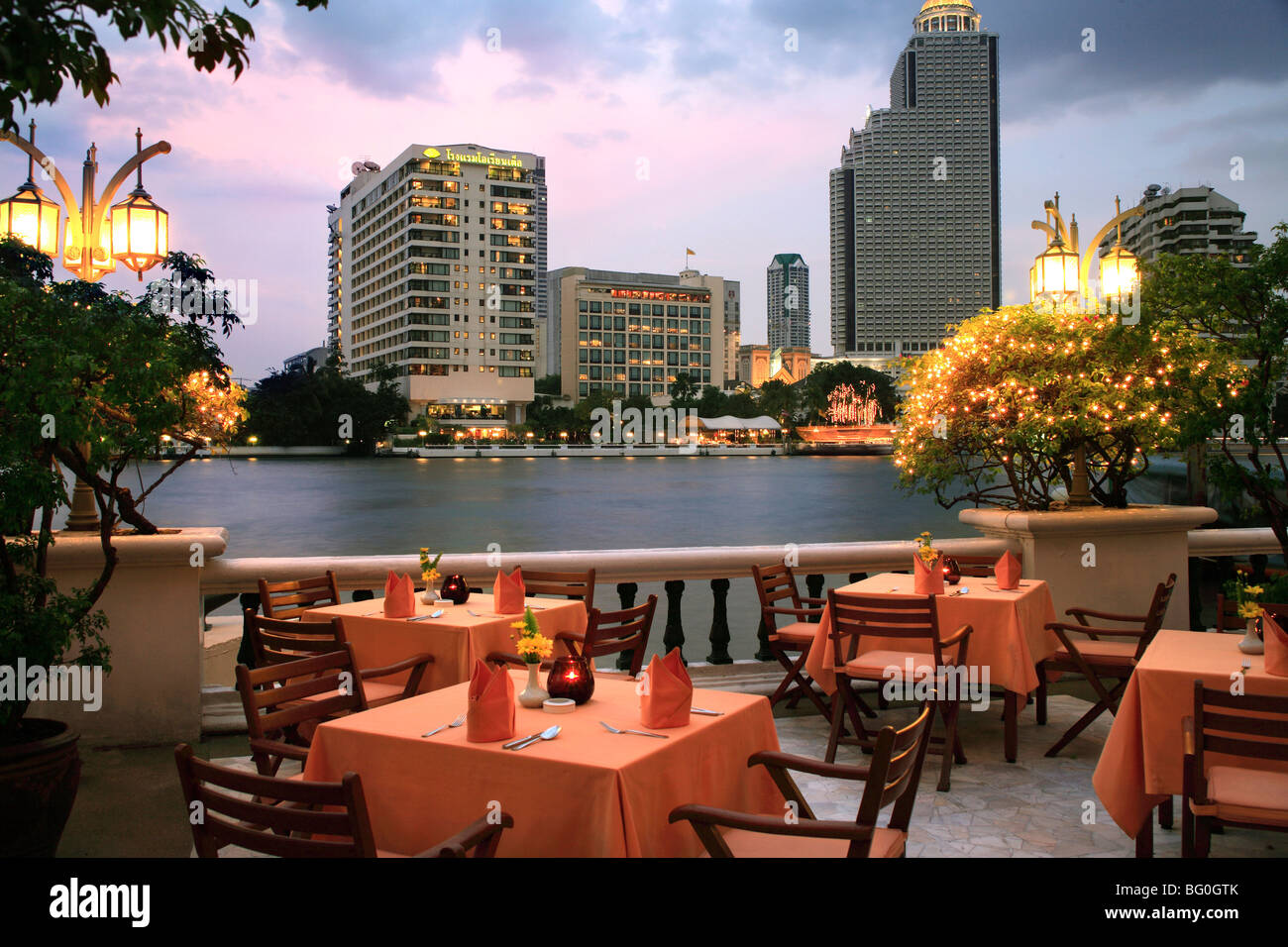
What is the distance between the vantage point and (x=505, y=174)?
118m

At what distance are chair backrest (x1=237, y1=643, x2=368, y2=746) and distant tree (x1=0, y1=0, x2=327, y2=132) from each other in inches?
71.2

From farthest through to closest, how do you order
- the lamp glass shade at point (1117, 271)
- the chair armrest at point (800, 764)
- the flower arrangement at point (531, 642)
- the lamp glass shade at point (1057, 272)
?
the lamp glass shade at point (1057, 272)
the lamp glass shade at point (1117, 271)
the flower arrangement at point (531, 642)
the chair armrest at point (800, 764)

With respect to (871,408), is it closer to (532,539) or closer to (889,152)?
(889,152)

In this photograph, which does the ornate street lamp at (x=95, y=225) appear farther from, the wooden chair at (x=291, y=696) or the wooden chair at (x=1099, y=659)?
the wooden chair at (x=1099, y=659)

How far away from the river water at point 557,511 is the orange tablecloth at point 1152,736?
16.4 meters

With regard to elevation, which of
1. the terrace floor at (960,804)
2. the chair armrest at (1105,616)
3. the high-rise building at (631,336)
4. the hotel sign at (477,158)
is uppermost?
the hotel sign at (477,158)

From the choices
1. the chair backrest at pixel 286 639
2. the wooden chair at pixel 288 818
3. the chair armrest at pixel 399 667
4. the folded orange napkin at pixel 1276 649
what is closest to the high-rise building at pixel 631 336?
the chair armrest at pixel 399 667

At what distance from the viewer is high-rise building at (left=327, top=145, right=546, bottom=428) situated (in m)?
114

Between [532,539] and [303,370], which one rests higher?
[303,370]

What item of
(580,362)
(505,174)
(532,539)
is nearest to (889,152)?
(532,539)

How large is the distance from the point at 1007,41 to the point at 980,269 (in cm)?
2186

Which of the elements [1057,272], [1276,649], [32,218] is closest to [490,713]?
[1276,649]

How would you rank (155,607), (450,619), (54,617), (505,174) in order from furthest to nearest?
(505,174), (155,607), (450,619), (54,617)

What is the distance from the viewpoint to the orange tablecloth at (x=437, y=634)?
4.91 meters
